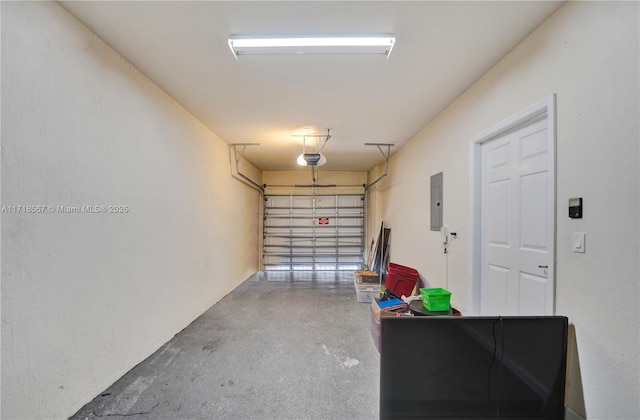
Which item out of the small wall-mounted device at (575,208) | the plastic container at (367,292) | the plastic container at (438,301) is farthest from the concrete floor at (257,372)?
the small wall-mounted device at (575,208)

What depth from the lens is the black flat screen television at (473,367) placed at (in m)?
1.23

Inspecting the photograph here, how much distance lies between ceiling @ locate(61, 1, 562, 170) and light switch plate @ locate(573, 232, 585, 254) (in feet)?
4.51

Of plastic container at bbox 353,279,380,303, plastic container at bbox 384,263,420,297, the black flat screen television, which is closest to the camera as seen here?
the black flat screen television

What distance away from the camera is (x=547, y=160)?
160 centimetres

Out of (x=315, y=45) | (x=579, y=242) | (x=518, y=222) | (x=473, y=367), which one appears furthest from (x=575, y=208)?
(x=315, y=45)

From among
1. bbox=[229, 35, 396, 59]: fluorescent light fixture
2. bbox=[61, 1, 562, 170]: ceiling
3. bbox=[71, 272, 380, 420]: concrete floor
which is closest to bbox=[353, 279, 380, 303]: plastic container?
bbox=[71, 272, 380, 420]: concrete floor

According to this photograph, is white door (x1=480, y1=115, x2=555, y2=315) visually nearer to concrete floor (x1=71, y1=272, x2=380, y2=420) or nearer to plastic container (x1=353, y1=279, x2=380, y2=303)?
concrete floor (x1=71, y1=272, x2=380, y2=420)

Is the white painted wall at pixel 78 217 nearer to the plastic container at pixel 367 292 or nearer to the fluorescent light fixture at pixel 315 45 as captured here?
the fluorescent light fixture at pixel 315 45

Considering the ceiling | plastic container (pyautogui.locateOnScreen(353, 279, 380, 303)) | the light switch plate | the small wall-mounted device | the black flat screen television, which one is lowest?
plastic container (pyautogui.locateOnScreen(353, 279, 380, 303))

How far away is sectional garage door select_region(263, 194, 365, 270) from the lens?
643cm

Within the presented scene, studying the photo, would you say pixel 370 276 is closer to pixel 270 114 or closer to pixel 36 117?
pixel 270 114

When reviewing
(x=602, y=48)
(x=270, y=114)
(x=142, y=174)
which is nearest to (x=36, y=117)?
(x=142, y=174)

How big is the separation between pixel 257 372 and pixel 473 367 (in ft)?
5.46

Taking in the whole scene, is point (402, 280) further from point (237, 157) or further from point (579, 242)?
point (237, 157)
